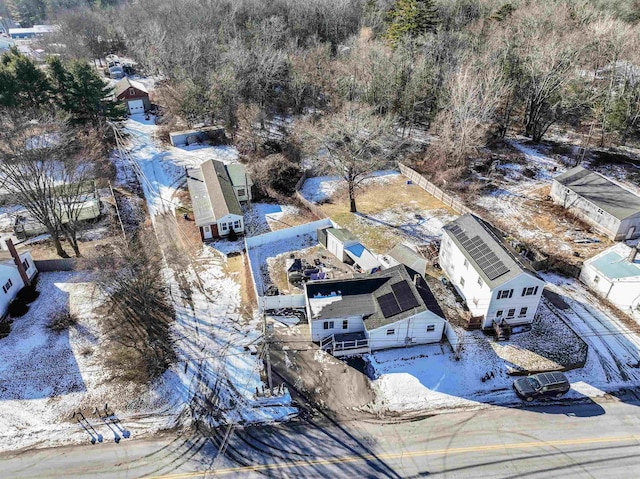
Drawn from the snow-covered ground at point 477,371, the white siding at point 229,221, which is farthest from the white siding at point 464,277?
the white siding at point 229,221

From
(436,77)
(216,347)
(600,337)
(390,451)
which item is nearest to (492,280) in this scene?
(600,337)

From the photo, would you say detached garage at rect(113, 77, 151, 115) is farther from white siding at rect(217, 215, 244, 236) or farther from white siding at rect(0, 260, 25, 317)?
white siding at rect(0, 260, 25, 317)

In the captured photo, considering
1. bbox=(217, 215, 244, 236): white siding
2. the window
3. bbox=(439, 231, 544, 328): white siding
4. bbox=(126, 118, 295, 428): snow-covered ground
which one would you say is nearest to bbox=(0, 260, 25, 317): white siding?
bbox=(126, 118, 295, 428): snow-covered ground

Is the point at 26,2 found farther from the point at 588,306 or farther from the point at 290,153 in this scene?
the point at 588,306

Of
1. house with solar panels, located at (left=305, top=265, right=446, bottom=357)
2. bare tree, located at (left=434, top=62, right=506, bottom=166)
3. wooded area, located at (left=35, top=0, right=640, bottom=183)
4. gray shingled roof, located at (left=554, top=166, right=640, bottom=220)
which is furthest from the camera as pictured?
wooded area, located at (left=35, top=0, right=640, bottom=183)

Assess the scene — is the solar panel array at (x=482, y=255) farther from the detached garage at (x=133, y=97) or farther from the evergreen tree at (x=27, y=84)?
the detached garage at (x=133, y=97)

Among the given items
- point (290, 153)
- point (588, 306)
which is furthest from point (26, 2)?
point (588, 306)
